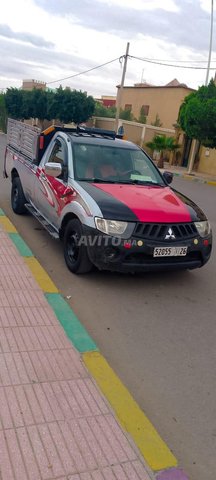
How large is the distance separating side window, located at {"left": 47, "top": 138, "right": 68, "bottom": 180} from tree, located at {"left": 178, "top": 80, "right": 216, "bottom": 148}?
15.0 metres

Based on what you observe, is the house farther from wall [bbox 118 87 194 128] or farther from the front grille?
the front grille

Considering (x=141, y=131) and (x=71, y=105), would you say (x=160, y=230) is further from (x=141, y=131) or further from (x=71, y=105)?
(x=71, y=105)

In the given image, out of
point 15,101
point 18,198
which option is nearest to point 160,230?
point 18,198

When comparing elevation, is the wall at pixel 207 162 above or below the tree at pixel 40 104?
below

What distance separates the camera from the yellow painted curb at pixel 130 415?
2.31 meters

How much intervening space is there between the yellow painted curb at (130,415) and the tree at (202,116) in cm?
1807

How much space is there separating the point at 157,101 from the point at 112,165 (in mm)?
42023

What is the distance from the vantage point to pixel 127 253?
13.9 feet

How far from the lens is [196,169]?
2633 centimetres

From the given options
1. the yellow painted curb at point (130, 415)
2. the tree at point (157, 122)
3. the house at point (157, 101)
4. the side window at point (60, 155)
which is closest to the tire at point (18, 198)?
the side window at point (60, 155)

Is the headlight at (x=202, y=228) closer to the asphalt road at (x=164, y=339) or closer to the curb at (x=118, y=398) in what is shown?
the asphalt road at (x=164, y=339)

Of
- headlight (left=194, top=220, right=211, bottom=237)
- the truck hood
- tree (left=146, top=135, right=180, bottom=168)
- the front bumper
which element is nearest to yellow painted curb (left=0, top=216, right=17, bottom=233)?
the truck hood

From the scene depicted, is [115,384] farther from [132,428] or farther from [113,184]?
[113,184]

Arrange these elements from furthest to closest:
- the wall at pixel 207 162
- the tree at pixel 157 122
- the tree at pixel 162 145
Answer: the tree at pixel 157 122 → the tree at pixel 162 145 → the wall at pixel 207 162
